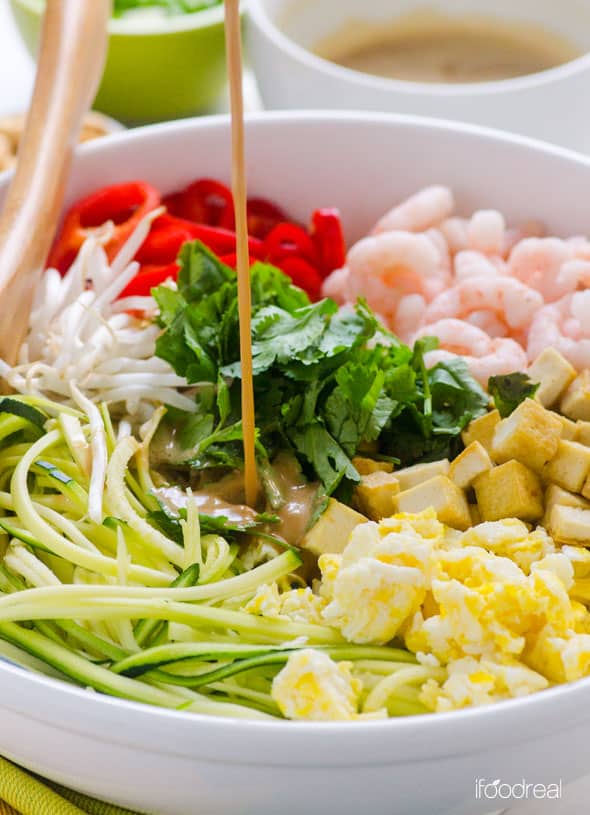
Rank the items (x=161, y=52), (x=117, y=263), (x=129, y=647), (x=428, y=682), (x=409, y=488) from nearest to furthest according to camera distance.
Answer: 1. (x=428, y=682)
2. (x=129, y=647)
3. (x=409, y=488)
4. (x=117, y=263)
5. (x=161, y=52)

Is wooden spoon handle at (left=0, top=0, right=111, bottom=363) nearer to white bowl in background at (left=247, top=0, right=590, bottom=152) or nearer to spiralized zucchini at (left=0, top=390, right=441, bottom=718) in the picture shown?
spiralized zucchini at (left=0, top=390, right=441, bottom=718)

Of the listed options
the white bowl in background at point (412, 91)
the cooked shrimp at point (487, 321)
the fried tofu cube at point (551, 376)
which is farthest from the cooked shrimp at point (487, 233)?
the fried tofu cube at point (551, 376)

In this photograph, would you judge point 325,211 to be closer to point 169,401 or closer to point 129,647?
point 169,401

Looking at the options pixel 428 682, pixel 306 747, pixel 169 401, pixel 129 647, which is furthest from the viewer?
Answer: pixel 169 401

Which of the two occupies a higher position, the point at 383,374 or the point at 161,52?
the point at 161,52

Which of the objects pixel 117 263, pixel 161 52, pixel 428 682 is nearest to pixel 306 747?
pixel 428 682

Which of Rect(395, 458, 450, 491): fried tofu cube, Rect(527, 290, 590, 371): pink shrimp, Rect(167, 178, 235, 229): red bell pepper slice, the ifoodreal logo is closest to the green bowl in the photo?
Rect(167, 178, 235, 229): red bell pepper slice

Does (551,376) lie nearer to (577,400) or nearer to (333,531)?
(577,400)
